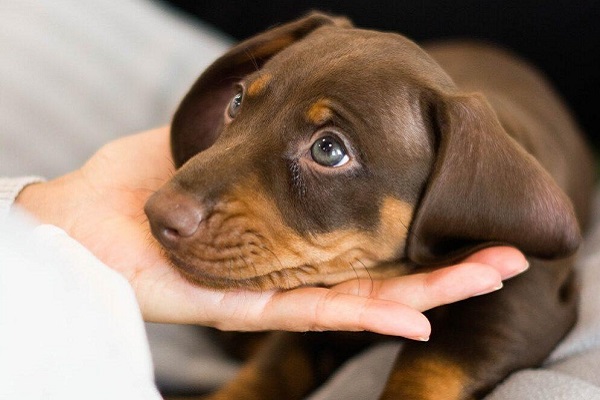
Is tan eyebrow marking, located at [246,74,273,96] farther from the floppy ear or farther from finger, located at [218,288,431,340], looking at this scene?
finger, located at [218,288,431,340]

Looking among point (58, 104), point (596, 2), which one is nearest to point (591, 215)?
point (596, 2)

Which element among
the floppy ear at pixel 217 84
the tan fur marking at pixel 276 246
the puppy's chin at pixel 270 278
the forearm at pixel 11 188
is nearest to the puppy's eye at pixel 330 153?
the tan fur marking at pixel 276 246

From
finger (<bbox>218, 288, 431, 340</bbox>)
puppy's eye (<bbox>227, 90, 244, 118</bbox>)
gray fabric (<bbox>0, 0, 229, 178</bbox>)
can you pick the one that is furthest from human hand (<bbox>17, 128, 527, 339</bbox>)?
gray fabric (<bbox>0, 0, 229, 178</bbox>)

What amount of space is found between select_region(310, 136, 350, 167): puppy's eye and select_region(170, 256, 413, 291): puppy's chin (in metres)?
0.29

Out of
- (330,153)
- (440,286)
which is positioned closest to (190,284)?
(330,153)

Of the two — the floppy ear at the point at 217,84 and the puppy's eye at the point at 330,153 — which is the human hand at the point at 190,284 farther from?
the puppy's eye at the point at 330,153

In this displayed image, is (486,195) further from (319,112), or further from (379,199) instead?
(319,112)

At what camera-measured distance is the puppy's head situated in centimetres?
188

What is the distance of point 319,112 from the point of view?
195cm

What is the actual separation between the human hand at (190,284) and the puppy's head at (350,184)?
0.08m

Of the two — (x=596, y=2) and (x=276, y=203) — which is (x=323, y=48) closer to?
(x=276, y=203)

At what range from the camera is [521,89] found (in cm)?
340

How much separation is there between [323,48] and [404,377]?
0.95m

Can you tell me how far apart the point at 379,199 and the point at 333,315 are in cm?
34
